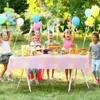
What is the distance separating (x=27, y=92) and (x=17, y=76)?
7.36ft

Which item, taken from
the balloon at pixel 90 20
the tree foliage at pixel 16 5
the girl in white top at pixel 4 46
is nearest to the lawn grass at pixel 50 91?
the girl in white top at pixel 4 46

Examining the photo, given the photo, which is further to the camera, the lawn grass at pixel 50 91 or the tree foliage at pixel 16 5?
the tree foliage at pixel 16 5

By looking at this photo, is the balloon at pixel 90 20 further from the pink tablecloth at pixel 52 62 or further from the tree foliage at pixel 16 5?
the tree foliage at pixel 16 5

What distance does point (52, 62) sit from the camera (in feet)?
24.6

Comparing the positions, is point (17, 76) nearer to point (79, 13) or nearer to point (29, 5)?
point (79, 13)

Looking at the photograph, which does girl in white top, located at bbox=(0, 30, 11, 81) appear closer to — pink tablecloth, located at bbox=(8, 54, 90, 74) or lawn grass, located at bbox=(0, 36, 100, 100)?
lawn grass, located at bbox=(0, 36, 100, 100)

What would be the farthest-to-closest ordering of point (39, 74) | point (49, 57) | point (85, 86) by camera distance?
point (39, 74), point (85, 86), point (49, 57)

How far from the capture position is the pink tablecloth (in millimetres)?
7484

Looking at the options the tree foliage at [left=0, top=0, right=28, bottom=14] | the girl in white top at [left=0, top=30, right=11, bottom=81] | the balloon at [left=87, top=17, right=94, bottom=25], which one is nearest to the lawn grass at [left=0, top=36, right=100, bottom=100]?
the girl in white top at [left=0, top=30, right=11, bottom=81]

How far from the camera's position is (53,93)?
7457 mm

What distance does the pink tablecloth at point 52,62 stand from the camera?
7484mm

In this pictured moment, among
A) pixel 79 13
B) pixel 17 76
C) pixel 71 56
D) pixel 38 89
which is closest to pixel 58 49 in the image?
pixel 71 56

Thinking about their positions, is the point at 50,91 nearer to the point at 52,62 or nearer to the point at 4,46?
the point at 52,62

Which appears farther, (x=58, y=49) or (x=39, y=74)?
(x=39, y=74)
